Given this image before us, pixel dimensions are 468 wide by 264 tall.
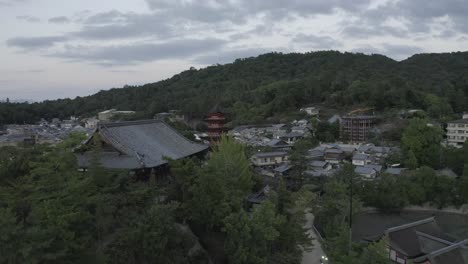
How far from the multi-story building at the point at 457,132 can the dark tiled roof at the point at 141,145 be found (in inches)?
1439

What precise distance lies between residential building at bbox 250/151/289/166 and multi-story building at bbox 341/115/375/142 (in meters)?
13.1

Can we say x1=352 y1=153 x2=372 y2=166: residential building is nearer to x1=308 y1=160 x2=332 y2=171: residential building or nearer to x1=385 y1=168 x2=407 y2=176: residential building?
x1=308 y1=160 x2=332 y2=171: residential building

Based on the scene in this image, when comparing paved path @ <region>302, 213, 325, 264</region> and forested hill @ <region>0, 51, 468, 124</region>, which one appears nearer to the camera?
paved path @ <region>302, 213, 325, 264</region>

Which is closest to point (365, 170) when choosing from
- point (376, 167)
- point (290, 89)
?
point (376, 167)

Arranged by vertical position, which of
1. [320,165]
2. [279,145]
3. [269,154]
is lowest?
[320,165]

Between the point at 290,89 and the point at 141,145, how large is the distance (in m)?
56.9

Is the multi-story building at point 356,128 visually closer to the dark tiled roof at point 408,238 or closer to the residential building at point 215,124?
the residential building at point 215,124

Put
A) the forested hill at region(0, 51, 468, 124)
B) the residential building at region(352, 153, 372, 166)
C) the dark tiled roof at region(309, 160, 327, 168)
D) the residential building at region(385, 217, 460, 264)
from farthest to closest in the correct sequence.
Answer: the forested hill at region(0, 51, 468, 124) → the residential building at region(352, 153, 372, 166) → the dark tiled roof at region(309, 160, 327, 168) → the residential building at region(385, 217, 460, 264)

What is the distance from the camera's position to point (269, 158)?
132 ft

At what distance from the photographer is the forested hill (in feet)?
197

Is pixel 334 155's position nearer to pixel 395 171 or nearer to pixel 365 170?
pixel 365 170

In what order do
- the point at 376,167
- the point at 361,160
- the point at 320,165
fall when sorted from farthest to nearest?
the point at 361,160 → the point at 320,165 → the point at 376,167

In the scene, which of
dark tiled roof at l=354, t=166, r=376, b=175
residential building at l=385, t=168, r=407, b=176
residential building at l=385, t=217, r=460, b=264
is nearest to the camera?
residential building at l=385, t=217, r=460, b=264

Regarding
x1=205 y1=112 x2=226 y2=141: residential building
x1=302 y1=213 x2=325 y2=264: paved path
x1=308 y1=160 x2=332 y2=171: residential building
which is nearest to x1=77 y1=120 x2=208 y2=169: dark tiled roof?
x1=302 y1=213 x2=325 y2=264: paved path
